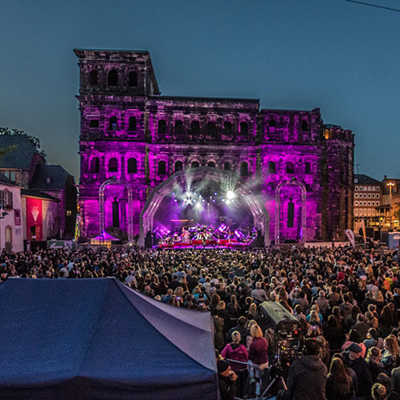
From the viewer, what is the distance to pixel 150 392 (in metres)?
3.57

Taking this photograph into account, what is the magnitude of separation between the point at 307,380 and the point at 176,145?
3655cm

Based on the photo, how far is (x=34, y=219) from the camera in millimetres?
37438

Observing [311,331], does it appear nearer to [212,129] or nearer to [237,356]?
[237,356]

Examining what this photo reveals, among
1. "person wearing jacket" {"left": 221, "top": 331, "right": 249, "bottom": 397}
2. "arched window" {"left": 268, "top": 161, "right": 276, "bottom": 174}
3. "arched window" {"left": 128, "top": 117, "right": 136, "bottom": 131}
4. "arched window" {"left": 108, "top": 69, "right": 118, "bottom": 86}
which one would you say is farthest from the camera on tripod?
"arched window" {"left": 108, "top": 69, "right": 118, "bottom": 86}

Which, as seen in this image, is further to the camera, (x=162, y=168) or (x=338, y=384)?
(x=162, y=168)

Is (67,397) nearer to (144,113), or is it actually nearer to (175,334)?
(175,334)

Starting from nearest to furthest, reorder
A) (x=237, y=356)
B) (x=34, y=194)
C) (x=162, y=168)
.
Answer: (x=237, y=356), (x=34, y=194), (x=162, y=168)

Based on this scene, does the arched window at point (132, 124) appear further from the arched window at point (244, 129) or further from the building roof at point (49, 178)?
the building roof at point (49, 178)

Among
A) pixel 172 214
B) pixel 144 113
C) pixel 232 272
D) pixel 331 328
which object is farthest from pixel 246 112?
pixel 331 328

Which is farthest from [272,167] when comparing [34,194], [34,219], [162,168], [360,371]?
[360,371]

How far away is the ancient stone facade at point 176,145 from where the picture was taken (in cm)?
3769

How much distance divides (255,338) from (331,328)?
266cm

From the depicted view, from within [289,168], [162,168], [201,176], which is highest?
[289,168]

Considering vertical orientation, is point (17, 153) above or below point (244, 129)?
below
